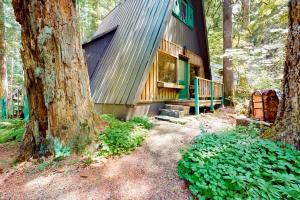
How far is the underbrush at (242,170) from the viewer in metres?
1.95

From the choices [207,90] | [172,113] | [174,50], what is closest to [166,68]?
[174,50]

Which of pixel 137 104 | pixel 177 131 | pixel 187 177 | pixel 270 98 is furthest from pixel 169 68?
pixel 187 177

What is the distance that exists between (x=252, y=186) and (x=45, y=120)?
337 cm

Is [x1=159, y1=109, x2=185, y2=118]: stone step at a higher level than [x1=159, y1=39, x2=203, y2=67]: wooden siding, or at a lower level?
lower

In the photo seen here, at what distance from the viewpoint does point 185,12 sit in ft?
27.9

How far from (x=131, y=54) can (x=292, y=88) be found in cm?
462

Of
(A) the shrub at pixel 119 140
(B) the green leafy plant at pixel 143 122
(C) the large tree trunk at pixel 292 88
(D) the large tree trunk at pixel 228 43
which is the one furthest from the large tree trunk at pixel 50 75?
(D) the large tree trunk at pixel 228 43

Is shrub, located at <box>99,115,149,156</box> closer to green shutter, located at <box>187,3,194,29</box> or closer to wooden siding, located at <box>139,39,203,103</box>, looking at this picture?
wooden siding, located at <box>139,39,203,103</box>

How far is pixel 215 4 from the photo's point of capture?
1245 centimetres

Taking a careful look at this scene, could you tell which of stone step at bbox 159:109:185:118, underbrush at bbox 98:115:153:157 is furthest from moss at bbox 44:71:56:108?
stone step at bbox 159:109:185:118

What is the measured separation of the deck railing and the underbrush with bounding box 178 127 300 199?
11.0 ft

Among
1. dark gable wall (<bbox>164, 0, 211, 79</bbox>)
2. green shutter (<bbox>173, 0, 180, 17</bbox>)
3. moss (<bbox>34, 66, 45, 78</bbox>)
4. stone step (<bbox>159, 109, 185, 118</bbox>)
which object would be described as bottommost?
stone step (<bbox>159, 109, 185, 118</bbox>)

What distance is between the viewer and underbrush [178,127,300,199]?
6.41ft

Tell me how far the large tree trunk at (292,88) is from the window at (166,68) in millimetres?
4232
